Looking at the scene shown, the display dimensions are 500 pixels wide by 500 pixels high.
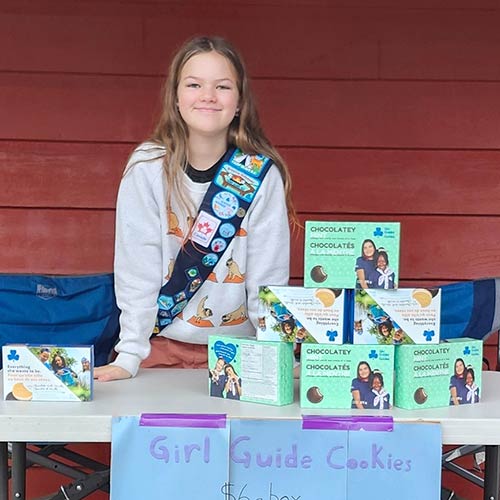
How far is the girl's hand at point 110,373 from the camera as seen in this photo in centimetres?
174

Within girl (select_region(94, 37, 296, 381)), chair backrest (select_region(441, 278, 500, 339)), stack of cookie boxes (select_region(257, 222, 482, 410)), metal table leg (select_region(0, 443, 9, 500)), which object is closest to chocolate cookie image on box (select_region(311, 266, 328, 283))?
stack of cookie boxes (select_region(257, 222, 482, 410))

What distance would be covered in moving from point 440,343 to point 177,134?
81 centimetres

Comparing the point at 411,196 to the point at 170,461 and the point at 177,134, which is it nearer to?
the point at 177,134

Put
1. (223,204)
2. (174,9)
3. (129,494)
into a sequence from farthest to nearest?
(174,9), (223,204), (129,494)

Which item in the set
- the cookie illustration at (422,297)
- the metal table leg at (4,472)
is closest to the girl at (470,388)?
the cookie illustration at (422,297)

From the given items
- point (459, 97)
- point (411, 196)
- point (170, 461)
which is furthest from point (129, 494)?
point (459, 97)

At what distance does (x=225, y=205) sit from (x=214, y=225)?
52mm

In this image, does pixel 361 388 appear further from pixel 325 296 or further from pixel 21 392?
pixel 21 392

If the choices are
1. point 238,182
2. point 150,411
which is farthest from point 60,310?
point 150,411

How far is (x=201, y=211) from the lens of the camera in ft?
6.25

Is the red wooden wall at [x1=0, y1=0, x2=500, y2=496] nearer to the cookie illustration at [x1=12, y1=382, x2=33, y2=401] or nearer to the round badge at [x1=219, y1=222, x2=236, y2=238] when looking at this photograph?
the round badge at [x1=219, y1=222, x2=236, y2=238]

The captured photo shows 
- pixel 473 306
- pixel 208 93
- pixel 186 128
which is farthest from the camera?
pixel 473 306

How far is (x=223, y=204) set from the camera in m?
1.91

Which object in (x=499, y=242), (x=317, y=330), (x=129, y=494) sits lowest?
(x=129, y=494)
